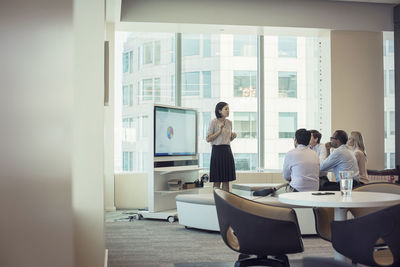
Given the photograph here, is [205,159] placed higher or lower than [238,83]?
lower

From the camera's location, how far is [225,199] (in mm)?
3656

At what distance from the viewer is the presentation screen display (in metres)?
7.42

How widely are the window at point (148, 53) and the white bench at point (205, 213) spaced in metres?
3.78

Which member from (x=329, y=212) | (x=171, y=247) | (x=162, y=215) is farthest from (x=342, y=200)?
(x=162, y=215)

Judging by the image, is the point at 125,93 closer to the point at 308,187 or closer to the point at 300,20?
the point at 300,20

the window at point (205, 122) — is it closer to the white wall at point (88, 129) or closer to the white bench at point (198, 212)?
the white bench at point (198, 212)

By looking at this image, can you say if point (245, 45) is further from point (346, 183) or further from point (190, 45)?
point (346, 183)

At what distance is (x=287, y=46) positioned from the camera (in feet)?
33.2

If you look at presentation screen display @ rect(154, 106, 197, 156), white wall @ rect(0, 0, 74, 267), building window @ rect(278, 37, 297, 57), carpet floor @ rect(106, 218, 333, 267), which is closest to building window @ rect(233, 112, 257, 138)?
building window @ rect(278, 37, 297, 57)

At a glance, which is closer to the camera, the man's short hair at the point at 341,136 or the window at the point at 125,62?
the man's short hair at the point at 341,136

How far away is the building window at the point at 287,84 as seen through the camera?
10078 millimetres

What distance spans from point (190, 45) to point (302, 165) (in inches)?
198

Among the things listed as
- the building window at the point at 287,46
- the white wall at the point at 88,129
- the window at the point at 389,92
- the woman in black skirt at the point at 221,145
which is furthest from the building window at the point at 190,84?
the white wall at the point at 88,129

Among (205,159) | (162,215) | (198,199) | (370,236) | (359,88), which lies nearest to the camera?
(370,236)
